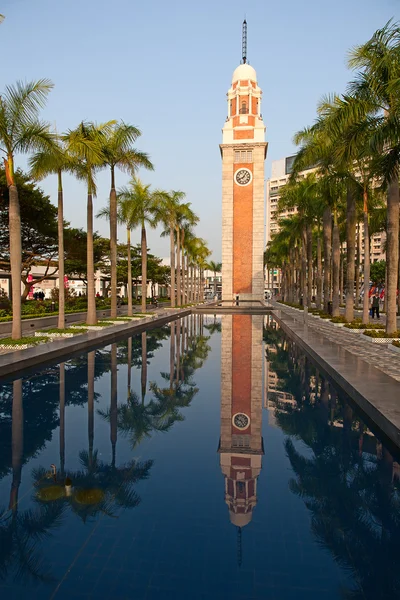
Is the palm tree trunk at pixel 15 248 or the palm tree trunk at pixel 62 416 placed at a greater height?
the palm tree trunk at pixel 15 248

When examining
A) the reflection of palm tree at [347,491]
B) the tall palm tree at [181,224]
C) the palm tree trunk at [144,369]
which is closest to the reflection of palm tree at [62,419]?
the palm tree trunk at [144,369]

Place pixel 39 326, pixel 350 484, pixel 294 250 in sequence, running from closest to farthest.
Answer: pixel 350 484, pixel 39 326, pixel 294 250

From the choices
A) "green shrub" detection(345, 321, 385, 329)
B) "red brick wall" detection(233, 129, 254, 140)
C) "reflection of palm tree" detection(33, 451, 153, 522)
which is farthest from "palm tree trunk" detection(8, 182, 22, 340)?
"red brick wall" detection(233, 129, 254, 140)

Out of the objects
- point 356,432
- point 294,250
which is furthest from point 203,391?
point 294,250

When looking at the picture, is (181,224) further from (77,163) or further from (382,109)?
(382,109)

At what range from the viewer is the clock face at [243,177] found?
4872cm

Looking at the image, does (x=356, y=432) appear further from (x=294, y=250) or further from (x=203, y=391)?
(x=294, y=250)

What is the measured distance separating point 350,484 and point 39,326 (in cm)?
1947

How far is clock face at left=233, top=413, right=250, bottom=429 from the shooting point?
739 centimetres

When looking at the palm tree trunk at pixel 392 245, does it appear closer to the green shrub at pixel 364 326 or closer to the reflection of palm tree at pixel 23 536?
the green shrub at pixel 364 326

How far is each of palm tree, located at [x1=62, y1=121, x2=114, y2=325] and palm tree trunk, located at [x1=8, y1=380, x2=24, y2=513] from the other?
1156cm

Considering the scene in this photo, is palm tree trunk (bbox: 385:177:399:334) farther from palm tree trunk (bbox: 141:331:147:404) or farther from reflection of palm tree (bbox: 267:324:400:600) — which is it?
palm tree trunk (bbox: 141:331:147:404)

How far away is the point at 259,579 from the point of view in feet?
11.3

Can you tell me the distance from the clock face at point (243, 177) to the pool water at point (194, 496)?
4198 cm
